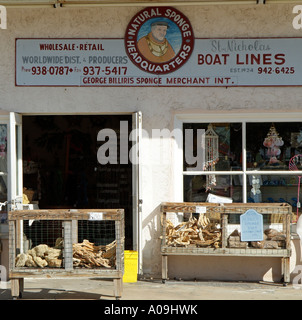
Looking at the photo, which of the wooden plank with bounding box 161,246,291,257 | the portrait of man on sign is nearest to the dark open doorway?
the portrait of man on sign

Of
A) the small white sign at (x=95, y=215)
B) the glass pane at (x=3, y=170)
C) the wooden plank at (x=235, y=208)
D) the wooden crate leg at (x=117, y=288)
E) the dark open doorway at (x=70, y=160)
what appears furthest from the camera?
the dark open doorway at (x=70, y=160)

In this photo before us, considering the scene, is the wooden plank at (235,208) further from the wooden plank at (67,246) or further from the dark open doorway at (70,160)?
the dark open doorway at (70,160)

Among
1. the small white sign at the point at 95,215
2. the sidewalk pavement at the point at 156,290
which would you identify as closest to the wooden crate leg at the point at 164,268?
the sidewalk pavement at the point at 156,290

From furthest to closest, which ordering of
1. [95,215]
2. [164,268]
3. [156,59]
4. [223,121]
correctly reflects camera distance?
[223,121], [156,59], [164,268], [95,215]

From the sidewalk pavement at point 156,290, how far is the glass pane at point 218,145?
173 centimetres

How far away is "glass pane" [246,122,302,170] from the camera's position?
816cm

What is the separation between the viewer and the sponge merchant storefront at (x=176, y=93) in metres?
7.96

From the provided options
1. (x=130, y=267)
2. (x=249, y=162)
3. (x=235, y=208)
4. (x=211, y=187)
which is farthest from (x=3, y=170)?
(x=249, y=162)

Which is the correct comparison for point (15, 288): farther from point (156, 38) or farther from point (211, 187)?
point (156, 38)

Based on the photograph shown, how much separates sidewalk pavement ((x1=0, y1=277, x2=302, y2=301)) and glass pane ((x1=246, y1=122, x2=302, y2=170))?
176cm

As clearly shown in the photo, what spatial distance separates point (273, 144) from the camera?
819 centimetres

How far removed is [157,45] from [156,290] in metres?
3.50

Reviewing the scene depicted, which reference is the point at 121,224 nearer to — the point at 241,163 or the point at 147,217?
the point at 147,217

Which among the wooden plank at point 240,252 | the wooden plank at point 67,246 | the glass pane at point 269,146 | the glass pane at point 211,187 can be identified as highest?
the glass pane at point 269,146
